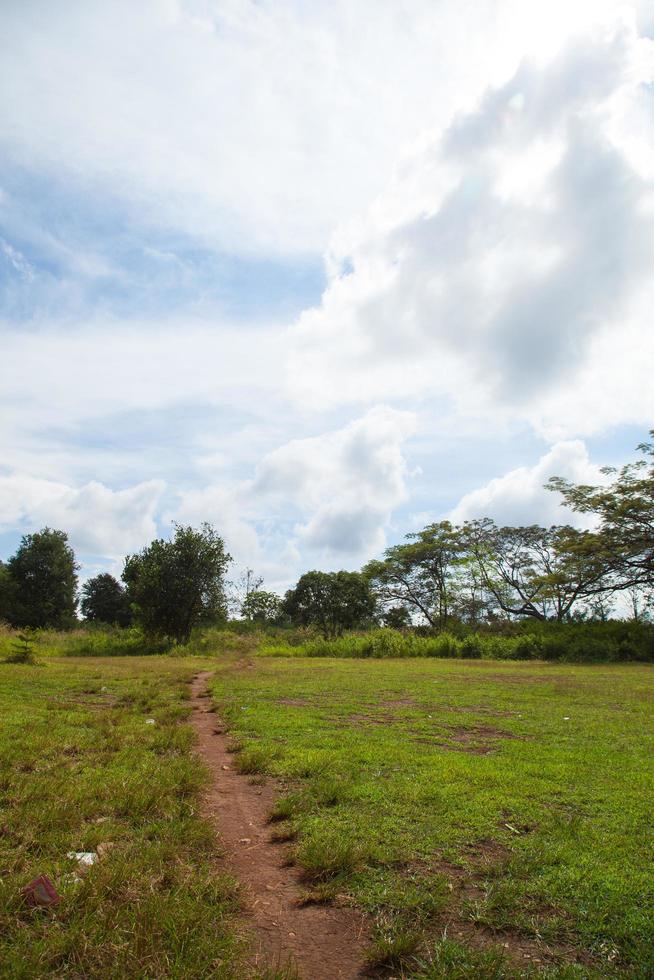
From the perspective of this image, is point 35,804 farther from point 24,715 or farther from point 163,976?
point 24,715

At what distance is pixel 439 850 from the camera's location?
4105 millimetres

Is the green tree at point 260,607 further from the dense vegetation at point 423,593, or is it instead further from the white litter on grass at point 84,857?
the white litter on grass at point 84,857

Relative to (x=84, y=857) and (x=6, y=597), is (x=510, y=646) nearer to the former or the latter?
(x=84, y=857)

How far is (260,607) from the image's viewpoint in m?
55.5

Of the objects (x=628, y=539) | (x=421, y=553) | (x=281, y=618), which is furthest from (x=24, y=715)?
(x=281, y=618)

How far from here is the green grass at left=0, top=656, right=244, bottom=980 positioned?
8.72ft

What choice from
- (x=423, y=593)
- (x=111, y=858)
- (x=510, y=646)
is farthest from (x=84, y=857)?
(x=423, y=593)

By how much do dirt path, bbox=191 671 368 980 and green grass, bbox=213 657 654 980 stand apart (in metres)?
0.14

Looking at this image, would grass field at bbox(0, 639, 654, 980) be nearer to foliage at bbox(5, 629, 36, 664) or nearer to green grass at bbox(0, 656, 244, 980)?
green grass at bbox(0, 656, 244, 980)

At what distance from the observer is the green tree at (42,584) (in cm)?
5072

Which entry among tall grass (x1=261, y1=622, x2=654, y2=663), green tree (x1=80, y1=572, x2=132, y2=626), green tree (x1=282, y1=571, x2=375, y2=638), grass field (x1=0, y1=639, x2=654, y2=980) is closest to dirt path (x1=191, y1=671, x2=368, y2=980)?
grass field (x1=0, y1=639, x2=654, y2=980)

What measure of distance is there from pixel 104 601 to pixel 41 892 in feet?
225

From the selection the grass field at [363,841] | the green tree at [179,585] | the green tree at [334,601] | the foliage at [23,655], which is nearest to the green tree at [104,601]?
the green tree at [334,601]

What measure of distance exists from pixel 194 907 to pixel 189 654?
2861cm
